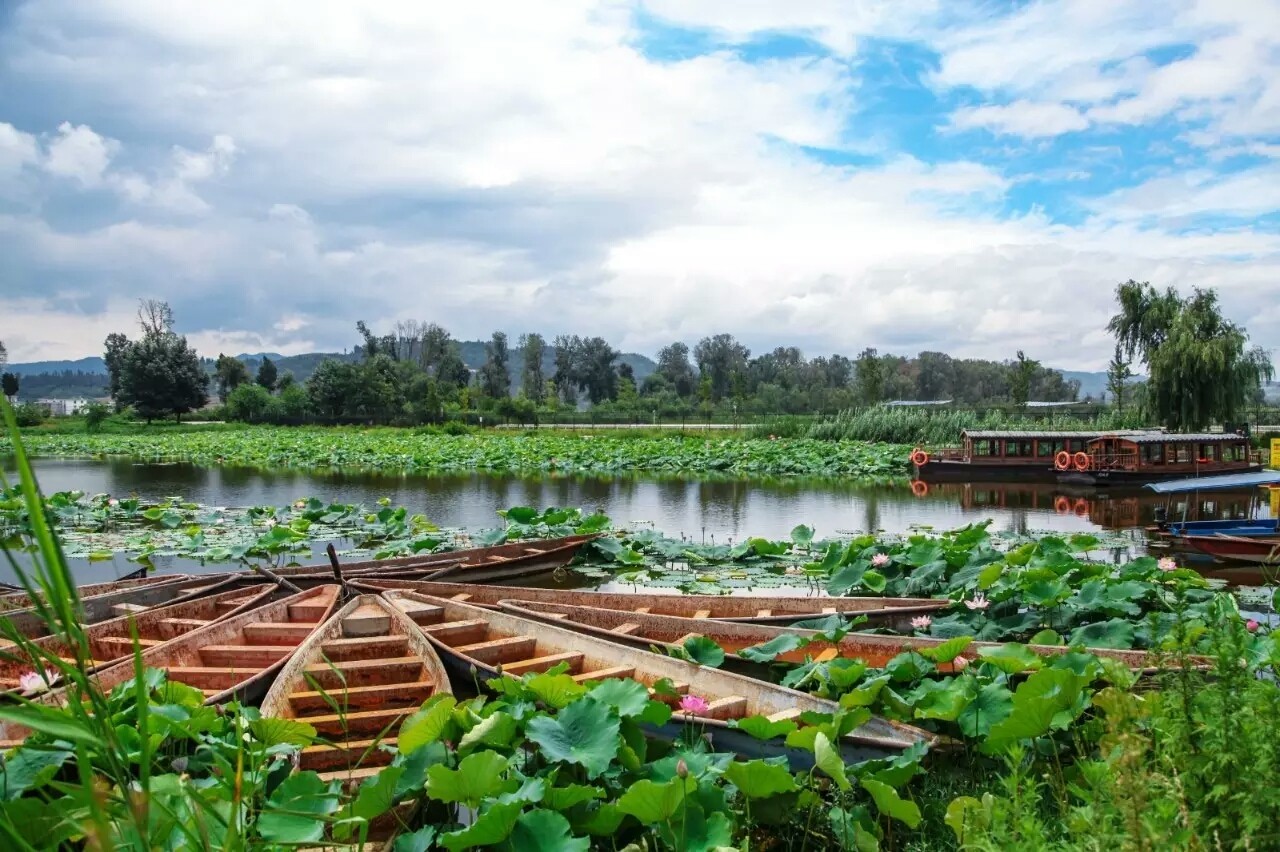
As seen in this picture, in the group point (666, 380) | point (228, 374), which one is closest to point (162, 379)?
point (228, 374)

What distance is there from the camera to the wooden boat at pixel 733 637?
513 cm

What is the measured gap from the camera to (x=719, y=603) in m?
6.80

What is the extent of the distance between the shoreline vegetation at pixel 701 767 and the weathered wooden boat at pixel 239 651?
460mm

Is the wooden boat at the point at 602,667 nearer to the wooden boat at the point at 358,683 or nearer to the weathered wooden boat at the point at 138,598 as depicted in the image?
the wooden boat at the point at 358,683

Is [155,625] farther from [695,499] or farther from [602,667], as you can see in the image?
[695,499]

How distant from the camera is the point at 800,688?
4910 mm

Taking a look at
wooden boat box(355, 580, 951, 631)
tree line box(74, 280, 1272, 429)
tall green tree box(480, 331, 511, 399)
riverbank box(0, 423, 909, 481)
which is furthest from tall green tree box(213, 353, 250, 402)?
wooden boat box(355, 580, 951, 631)

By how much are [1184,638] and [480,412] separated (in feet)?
149

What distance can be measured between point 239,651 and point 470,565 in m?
3.78

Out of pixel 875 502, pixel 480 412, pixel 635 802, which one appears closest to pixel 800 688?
pixel 635 802

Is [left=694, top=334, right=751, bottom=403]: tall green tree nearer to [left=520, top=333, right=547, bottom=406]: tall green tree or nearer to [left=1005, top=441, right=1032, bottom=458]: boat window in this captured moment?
[left=520, top=333, right=547, bottom=406]: tall green tree

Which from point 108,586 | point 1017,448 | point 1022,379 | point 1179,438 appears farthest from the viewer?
point 1022,379

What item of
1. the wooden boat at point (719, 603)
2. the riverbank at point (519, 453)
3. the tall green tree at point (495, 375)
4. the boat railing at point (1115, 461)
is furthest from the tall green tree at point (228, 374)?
the wooden boat at point (719, 603)

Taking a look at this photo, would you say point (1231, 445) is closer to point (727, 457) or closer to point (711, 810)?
point (727, 457)
